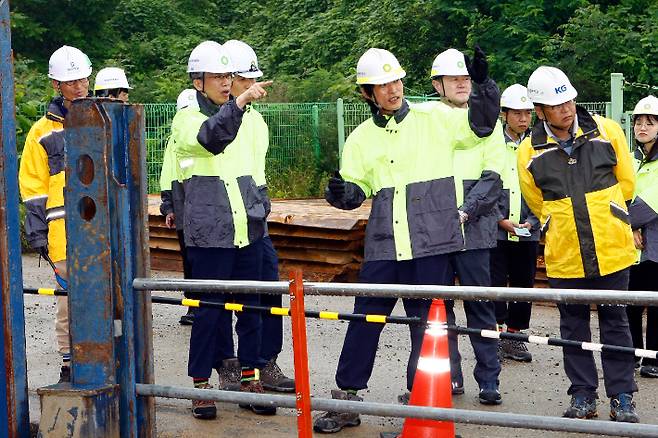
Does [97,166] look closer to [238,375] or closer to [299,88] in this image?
[238,375]

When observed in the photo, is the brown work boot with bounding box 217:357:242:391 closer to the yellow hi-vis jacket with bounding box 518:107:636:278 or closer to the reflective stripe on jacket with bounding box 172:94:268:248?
the reflective stripe on jacket with bounding box 172:94:268:248

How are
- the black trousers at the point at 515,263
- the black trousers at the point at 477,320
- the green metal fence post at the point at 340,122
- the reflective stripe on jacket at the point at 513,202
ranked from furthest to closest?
the green metal fence post at the point at 340,122 → the black trousers at the point at 515,263 → the reflective stripe on jacket at the point at 513,202 → the black trousers at the point at 477,320

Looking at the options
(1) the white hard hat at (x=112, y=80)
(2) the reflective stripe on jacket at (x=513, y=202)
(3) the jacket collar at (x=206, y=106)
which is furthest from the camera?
(1) the white hard hat at (x=112, y=80)

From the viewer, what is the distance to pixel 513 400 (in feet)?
26.7

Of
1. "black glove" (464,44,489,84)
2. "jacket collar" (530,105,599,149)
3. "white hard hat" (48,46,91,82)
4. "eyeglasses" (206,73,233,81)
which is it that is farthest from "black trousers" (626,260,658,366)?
"white hard hat" (48,46,91,82)

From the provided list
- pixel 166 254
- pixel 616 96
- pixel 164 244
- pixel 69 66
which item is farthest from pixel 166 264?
pixel 69 66

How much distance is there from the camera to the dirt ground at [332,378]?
7.32 metres

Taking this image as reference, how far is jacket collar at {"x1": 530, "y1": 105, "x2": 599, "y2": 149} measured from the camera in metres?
7.31

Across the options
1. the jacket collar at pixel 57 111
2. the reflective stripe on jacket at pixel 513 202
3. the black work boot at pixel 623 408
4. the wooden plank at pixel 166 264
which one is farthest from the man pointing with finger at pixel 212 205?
the wooden plank at pixel 166 264

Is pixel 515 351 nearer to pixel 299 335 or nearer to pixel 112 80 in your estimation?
pixel 112 80

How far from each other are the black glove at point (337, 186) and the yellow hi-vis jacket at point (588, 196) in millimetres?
1186

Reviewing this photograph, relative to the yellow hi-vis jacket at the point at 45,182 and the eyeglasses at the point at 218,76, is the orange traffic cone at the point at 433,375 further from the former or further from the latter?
the yellow hi-vis jacket at the point at 45,182

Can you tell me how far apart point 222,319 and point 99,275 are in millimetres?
2663

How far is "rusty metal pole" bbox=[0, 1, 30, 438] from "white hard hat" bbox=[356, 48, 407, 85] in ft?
7.23
